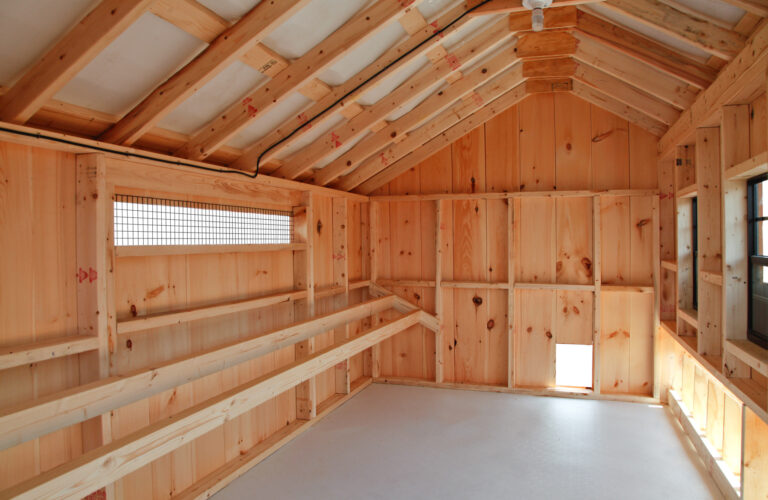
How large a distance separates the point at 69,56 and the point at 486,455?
2910 millimetres

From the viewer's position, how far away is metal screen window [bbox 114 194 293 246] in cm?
222

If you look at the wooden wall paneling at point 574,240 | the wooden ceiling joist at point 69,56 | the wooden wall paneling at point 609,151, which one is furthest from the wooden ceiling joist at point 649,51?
the wooden ceiling joist at point 69,56

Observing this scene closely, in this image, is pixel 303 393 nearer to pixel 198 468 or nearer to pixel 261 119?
pixel 198 468

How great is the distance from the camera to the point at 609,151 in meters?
4.02

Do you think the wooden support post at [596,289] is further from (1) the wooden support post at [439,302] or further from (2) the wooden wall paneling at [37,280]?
(2) the wooden wall paneling at [37,280]

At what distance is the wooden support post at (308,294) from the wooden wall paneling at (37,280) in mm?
1629

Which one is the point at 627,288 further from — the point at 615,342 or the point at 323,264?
the point at 323,264

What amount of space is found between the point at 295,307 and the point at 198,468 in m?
1.19

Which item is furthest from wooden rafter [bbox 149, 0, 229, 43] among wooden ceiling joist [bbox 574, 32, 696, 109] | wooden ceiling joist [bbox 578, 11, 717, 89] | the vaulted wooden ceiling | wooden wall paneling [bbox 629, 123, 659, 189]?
wooden wall paneling [bbox 629, 123, 659, 189]

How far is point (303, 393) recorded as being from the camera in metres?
3.53

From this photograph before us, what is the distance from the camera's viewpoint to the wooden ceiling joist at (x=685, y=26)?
2.06 m

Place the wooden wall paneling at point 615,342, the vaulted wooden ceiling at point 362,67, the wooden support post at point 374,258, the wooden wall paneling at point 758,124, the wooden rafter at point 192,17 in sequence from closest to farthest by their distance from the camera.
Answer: the wooden rafter at point 192,17 → the vaulted wooden ceiling at point 362,67 → the wooden wall paneling at point 758,124 → the wooden wall paneling at point 615,342 → the wooden support post at point 374,258

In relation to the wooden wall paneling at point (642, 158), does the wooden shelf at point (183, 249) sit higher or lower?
lower

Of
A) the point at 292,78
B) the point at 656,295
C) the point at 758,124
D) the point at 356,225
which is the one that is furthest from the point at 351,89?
the point at 656,295
